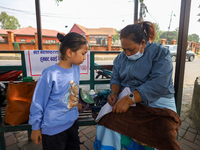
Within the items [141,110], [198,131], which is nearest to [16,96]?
[141,110]

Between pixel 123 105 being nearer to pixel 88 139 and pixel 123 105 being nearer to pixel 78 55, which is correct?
pixel 78 55

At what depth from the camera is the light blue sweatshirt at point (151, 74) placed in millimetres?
1446

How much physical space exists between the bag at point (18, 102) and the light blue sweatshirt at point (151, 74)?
3.67 ft

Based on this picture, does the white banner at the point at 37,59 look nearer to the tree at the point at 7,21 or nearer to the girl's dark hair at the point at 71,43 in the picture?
the girl's dark hair at the point at 71,43

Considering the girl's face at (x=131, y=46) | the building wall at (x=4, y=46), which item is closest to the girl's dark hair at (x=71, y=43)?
the girl's face at (x=131, y=46)

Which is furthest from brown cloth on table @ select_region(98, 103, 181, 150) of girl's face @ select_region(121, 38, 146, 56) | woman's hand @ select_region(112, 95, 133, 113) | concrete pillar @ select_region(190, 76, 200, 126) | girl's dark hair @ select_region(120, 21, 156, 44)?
concrete pillar @ select_region(190, 76, 200, 126)

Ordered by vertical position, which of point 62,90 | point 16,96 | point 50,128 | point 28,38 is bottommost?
point 50,128

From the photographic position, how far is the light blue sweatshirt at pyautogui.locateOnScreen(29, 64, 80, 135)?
122 cm

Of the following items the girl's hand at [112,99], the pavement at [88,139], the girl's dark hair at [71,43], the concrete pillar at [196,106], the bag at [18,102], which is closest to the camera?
the girl's dark hair at [71,43]

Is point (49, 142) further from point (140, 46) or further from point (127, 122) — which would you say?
point (140, 46)

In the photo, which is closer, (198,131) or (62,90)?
(62,90)

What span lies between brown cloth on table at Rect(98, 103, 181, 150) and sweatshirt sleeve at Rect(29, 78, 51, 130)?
632mm

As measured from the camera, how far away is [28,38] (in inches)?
1423

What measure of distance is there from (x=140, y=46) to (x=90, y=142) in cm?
164
